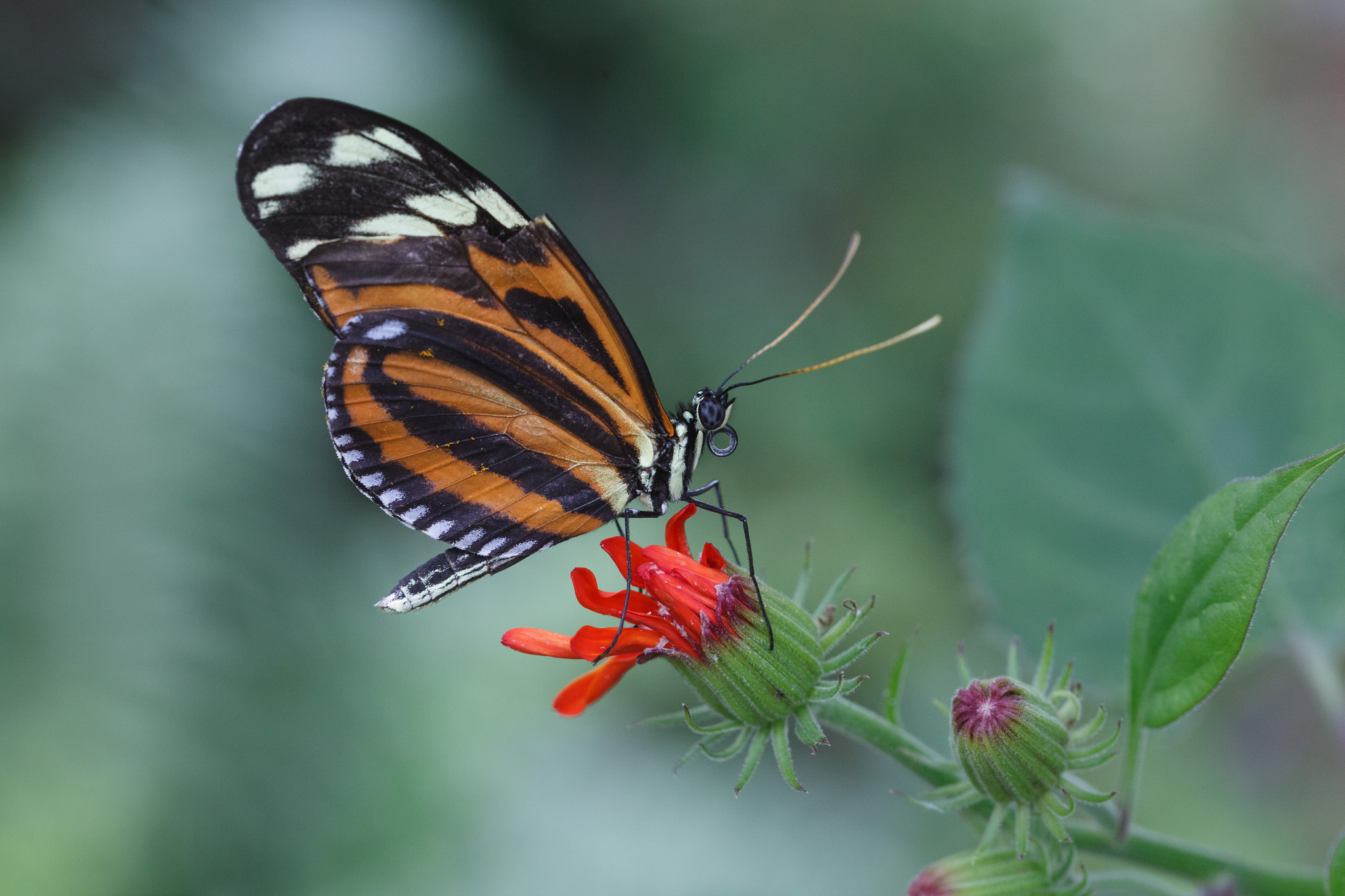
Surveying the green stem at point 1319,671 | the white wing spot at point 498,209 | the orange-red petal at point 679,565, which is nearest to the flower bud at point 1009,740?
the orange-red petal at point 679,565

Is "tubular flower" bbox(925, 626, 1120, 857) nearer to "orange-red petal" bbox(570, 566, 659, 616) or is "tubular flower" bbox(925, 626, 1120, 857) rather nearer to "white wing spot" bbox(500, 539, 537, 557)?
"orange-red petal" bbox(570, 566, 659, 616)

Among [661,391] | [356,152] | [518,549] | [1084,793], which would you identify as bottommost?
[1084,793]

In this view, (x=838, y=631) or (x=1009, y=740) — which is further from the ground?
(x=838, y=631)

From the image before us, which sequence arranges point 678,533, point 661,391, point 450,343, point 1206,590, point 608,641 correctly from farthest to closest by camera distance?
Answer: point 661,391, point 450,343, point 678,533, point 608,641, point 1206,590

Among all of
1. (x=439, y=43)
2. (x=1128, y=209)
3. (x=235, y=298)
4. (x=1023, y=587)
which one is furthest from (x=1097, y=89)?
(x=235, y=298)

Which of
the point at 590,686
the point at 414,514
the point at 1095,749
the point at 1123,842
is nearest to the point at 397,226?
the point at 414,514

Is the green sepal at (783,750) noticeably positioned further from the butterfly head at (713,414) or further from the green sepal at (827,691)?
the butterfly head at (713,414)

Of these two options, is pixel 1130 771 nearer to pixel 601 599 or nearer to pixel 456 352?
pixel 601 599
